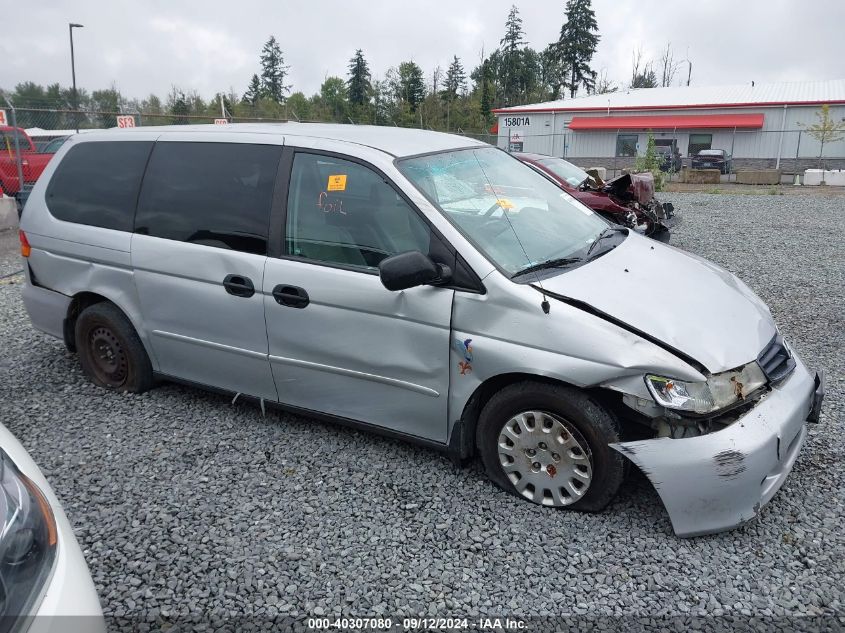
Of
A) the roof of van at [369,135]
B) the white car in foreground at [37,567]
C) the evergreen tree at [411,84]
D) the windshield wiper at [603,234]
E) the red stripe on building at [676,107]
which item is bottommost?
the white car in foreground at [37,567]

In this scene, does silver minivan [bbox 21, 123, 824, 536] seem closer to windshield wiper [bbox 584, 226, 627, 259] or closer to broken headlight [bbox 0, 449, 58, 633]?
windshield wiper [bbox 584, 226, 627, 259]

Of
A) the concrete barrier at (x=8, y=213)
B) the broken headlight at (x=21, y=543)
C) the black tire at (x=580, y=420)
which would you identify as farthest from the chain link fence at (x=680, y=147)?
the broken headlight at (x=21, y=543)

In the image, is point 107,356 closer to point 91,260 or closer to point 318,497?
point 91,260

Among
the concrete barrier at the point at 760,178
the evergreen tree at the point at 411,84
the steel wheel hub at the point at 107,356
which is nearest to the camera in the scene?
the steel wheel hub at the point at 107,356

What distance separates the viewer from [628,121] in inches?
1490

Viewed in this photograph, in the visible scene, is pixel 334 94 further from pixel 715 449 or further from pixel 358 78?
pixel 715 449

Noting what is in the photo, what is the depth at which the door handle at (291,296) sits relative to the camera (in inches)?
143

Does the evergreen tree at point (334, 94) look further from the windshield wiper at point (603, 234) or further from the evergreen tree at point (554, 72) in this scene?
the windshield wiper at point (603, 234)

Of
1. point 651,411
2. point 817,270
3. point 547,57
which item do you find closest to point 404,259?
point 651,411

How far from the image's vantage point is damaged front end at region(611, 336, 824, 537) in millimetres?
2834

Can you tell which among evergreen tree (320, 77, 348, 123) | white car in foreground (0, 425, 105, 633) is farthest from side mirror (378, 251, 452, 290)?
evergreen tree (320, 77, 348, 123)

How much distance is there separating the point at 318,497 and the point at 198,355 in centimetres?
133

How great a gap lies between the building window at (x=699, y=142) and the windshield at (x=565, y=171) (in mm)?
27323

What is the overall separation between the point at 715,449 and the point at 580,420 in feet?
1.87
